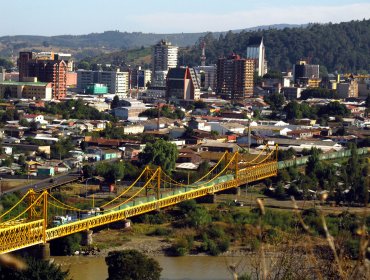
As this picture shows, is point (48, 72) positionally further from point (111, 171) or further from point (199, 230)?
point (199, 230)

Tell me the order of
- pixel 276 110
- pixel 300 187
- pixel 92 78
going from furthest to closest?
pixel 92 78
pixel 276 110
pixel 300 187

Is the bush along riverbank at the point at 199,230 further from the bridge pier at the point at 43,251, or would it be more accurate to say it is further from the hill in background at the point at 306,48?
the hill in background at the point at 306,48

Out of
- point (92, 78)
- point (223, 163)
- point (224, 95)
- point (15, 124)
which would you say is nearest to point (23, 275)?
point (223, 163)

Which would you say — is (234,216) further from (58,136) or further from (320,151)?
(58,136)

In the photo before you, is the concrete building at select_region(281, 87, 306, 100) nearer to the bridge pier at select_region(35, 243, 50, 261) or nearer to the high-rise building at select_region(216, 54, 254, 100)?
the high-rise building at select_region(216, 54, 254, 100)

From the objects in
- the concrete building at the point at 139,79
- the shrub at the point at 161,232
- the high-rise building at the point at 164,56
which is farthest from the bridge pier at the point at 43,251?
the high-rise building at the point at 164,56
